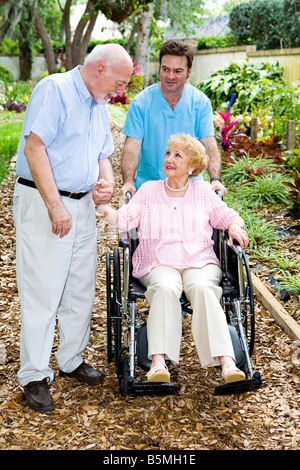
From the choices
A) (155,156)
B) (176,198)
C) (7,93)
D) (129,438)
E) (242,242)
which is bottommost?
(129,438)

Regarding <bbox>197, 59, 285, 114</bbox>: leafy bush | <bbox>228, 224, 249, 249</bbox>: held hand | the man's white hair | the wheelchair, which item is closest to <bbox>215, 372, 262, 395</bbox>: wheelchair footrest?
the wheelchair

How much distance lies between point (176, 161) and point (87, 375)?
4.03 ft

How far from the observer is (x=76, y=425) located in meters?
2.68

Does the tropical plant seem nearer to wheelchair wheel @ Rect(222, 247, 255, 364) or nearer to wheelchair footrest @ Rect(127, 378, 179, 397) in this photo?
wheelchair wheel @ Rect(222, 247, 255, 364)

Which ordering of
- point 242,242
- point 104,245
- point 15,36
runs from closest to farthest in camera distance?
1. point 242,242
2. point 104,245
3. point 15,36

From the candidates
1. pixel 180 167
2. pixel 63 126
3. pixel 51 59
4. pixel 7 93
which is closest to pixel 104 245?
pixel 180 167

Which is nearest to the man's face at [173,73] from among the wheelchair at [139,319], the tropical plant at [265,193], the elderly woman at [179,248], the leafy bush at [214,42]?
the elderly woman at [179,248]

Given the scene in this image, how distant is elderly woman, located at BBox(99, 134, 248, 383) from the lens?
8.72 feet

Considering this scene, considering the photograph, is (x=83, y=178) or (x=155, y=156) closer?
(x=83, y=178)

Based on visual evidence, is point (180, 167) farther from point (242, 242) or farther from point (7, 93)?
point (7, 93)

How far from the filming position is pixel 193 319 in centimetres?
271

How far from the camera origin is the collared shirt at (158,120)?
11.3ft

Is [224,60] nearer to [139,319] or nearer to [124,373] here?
[139,319]

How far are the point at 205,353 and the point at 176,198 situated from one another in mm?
888
